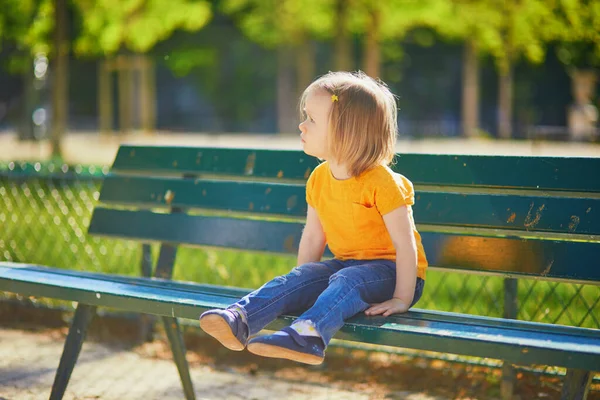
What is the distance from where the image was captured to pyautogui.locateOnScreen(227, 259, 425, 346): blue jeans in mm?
2514

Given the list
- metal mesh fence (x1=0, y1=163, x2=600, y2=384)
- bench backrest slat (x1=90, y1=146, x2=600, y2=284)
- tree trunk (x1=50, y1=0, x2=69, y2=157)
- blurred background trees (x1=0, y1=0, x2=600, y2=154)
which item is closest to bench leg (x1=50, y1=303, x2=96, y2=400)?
bench backrest slat (x1=90, y1=146, x2=600, y2=284)

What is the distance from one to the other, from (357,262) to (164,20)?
15897 millimetres

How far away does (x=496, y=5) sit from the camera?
21922 millimetres

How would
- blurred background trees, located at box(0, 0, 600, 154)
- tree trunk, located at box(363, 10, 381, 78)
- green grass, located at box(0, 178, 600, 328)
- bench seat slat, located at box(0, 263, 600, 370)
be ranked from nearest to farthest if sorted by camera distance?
bench seat slat, located at box(0, 263, 600, 370) < green grass, located at box(0, 178, 600, 328) < blurred background trees, located at box(0, 0, 600, 154) < tree trunk, located at box(363, 10, 381, 78)

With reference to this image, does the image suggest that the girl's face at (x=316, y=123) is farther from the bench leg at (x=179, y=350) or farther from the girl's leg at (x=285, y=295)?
the bench leg at (x=179, y=350)

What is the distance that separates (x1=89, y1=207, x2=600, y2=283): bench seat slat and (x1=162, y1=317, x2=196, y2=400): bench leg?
43cm

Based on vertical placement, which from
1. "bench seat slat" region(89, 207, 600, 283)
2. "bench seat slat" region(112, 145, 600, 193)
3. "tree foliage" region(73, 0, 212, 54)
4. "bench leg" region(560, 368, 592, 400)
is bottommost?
"bench leg" region(560, 368, 592, 400)

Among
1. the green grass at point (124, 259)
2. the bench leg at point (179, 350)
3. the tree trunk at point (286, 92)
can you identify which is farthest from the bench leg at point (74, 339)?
the tree trunk at point (286, 92)

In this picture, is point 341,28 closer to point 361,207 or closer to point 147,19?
point 147,19

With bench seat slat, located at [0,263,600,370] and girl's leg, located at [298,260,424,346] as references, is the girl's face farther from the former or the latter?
bench seat slat, located at [0,263,600,370]

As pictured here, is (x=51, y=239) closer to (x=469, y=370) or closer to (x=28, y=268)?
(x=28, y=268)

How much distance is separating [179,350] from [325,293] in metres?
0.95

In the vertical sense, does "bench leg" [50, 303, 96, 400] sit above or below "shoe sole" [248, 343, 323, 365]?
below

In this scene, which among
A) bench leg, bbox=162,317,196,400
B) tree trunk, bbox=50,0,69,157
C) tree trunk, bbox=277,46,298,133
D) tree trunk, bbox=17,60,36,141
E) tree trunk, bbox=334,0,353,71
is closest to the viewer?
bench leg, bbox=162,317,196,400
